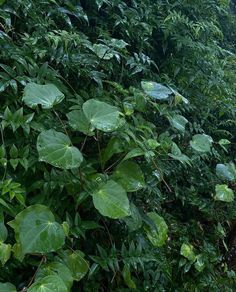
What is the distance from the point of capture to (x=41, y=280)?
1.17 meters

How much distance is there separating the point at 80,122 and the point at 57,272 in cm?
58

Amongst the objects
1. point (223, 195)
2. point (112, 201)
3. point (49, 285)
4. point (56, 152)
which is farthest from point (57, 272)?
point (223, 195)

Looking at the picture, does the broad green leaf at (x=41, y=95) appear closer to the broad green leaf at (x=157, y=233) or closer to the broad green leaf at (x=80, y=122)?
the broad green leaf at (x=80, y=122)

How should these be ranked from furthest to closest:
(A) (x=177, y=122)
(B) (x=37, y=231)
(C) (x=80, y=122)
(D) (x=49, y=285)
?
1. (A) (x=177, y=122)
2. (C) (x=80, y=122)
3. (B) (x=37, y=231)
4. (D) (x=49, y=285)

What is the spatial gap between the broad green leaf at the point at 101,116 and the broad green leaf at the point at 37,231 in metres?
0.40

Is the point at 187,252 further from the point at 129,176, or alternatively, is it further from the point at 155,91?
the point at 155,91

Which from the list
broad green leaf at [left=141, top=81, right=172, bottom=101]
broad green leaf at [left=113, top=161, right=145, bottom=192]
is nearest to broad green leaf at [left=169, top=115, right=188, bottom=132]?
broad green leaf at [left=141, top=81, right=172, bottom=101]

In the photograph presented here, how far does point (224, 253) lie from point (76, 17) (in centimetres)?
169

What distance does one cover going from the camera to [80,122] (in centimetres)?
148

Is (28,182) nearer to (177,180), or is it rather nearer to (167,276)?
(167,276)

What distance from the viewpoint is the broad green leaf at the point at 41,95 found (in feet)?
4.66

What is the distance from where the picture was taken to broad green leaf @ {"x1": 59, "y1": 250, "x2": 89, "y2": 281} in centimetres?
137

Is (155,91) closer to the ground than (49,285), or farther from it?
farther from it

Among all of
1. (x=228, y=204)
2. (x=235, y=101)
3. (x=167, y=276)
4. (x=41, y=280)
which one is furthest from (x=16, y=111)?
(x=235, y=101)
